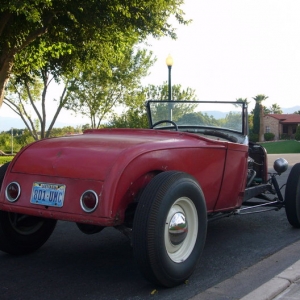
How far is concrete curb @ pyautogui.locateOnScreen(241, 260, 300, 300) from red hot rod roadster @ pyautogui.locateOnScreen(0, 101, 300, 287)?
57 centimetres

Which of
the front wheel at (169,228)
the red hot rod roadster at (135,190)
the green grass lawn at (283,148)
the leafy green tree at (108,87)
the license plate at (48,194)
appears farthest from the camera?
the green grass lawn at (283,148)

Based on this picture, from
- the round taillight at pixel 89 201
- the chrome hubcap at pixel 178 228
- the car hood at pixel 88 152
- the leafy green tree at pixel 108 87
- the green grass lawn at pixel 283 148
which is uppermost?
the leafy green tree at pixel 108 87

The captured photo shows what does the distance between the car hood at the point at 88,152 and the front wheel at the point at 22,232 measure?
60 cm

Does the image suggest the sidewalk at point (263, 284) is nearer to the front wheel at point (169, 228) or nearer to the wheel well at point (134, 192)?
the front wheel at point (169, 228)

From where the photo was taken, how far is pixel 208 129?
19.3ft

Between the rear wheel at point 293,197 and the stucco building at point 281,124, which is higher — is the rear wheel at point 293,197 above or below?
below

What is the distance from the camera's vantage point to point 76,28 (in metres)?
15.7

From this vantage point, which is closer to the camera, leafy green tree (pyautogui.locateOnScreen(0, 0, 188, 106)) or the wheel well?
the wheel well

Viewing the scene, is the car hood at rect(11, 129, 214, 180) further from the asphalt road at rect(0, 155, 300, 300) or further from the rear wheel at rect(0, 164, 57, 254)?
the asphalt road at rect(0, 155, 300, 300)

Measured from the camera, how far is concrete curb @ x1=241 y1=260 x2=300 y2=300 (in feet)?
11.5

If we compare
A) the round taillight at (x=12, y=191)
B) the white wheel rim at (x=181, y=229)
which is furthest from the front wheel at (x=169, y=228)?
the round taillight at (x=12, y=191)

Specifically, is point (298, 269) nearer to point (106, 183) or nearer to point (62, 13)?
point (106, 183)

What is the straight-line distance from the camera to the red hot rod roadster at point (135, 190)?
357cm

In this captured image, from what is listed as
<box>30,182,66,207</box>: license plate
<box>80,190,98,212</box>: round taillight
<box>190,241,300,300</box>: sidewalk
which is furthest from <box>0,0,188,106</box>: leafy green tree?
<box>190,241,300,300</box>: sidewalk
